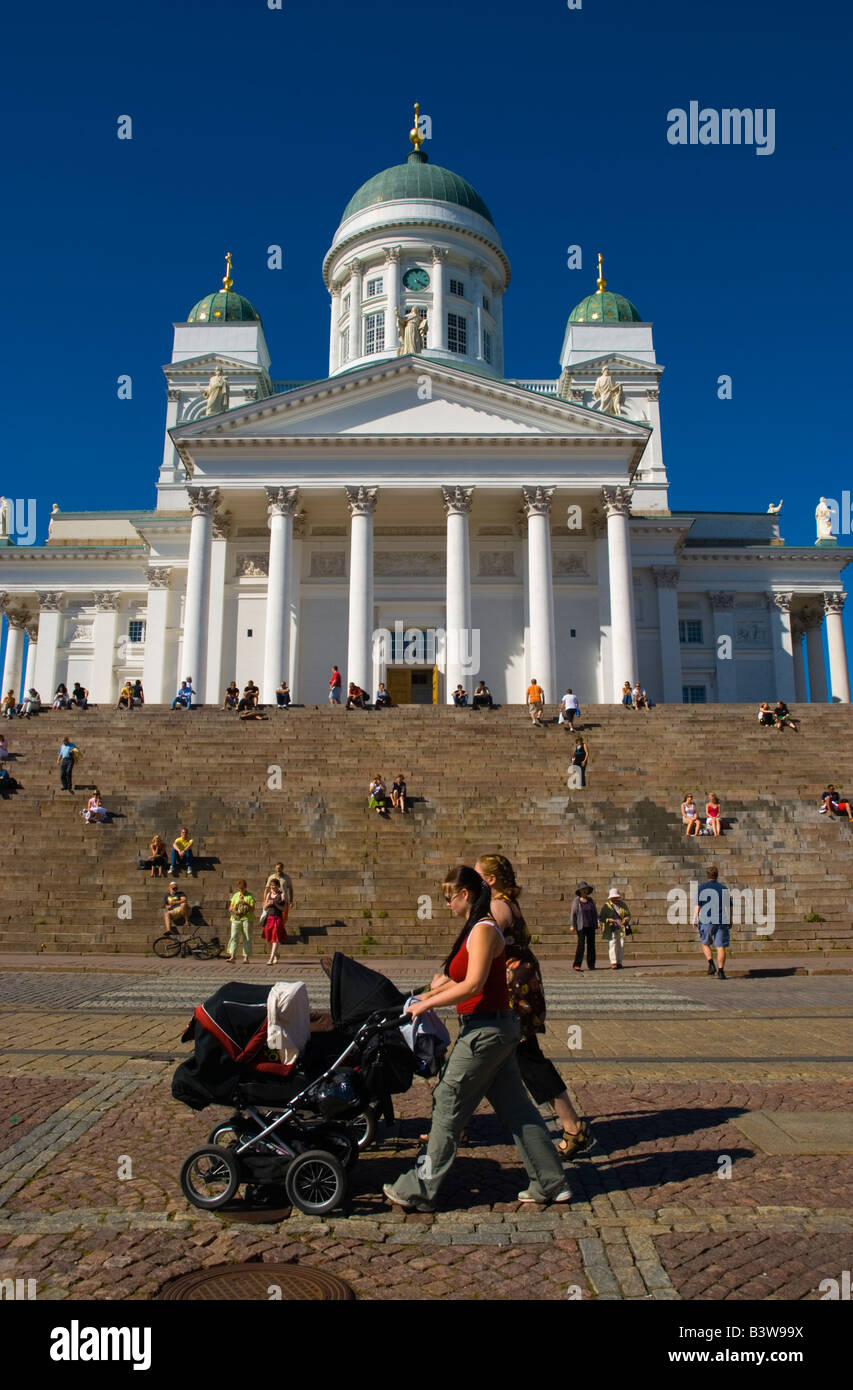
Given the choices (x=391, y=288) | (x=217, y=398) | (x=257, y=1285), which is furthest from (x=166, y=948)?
(x=391, y=288)

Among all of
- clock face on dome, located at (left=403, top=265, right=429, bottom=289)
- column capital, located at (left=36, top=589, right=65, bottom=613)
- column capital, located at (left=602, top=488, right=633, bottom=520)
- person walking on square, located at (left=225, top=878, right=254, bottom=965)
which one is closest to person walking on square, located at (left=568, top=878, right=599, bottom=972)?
person walking on square, located at (left=225, top=878, right=254, bottom=965)

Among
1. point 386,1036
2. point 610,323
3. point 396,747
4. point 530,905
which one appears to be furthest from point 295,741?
point 610,323

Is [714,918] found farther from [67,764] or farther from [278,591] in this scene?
[278,591]

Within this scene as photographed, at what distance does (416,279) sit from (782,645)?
2826cm

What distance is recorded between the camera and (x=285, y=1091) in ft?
19.1

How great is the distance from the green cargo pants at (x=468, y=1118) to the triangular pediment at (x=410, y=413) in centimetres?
3670

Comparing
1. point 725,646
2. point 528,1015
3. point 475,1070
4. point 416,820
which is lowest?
point 475,1070

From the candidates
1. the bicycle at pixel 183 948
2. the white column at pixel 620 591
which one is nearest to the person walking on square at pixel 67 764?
the bicycle at pixel 183 948

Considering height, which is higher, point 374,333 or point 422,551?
point 374,333

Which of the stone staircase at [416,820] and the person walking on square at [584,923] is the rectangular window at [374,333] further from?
the person walking on square at [584,923]

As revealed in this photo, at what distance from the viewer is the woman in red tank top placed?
5.41 metres

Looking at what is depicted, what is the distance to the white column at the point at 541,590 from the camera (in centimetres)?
3891

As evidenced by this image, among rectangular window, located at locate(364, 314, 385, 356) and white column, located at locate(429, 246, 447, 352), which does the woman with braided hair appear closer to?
white column, located at locate(429, 246, 447, 352)
